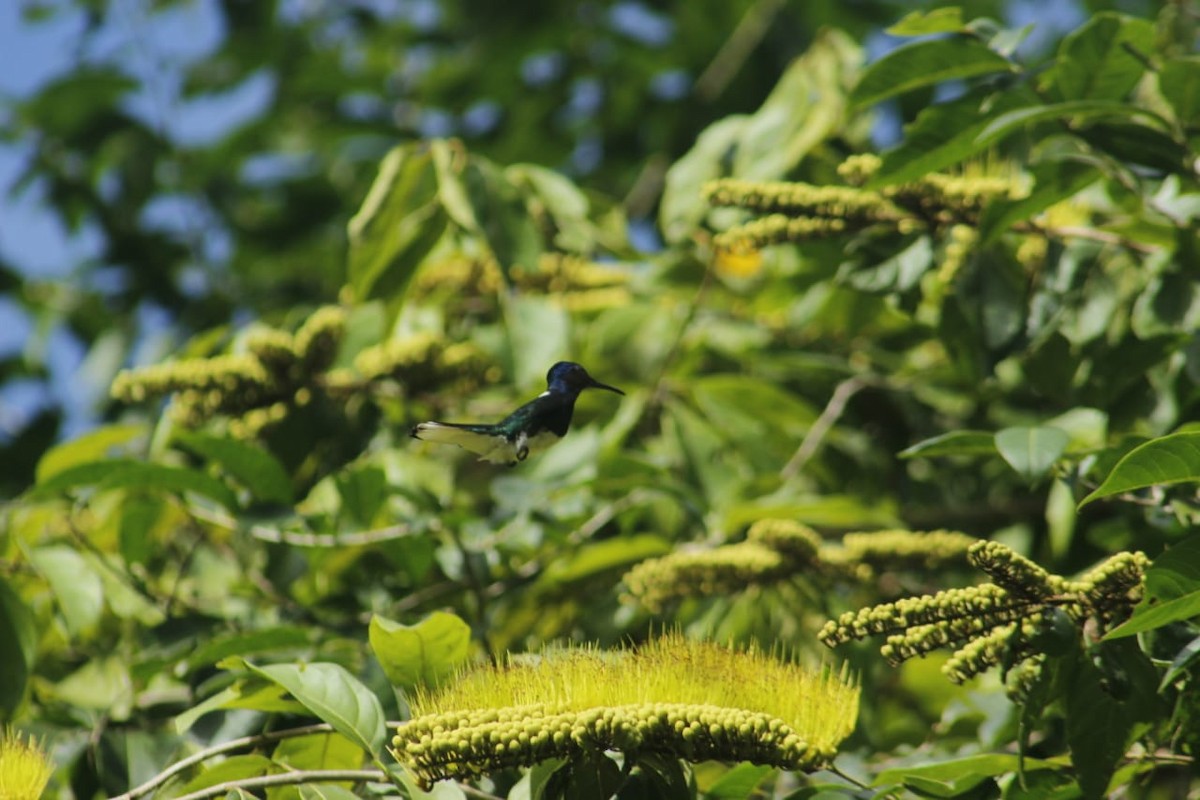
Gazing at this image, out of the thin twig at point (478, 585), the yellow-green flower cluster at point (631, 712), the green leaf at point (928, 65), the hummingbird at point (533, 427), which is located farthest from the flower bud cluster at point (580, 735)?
the green leaf at point (928, 65)

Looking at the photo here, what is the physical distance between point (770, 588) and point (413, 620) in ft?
2.02

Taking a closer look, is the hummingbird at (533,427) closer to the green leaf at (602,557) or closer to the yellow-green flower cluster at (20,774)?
the yellow-green flower cluster at (20,774)

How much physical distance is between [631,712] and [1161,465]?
582 millimetres

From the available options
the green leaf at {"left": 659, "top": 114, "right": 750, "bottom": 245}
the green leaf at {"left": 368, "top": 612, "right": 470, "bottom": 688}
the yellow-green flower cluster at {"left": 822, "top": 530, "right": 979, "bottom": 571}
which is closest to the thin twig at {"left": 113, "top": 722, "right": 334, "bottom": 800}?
the green leaf at {"left": 368, "top": 612, "right": 470, "bottom": 688}

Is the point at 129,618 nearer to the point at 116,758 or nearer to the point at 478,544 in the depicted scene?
the point at 116,758

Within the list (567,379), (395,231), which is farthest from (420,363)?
(567,379)

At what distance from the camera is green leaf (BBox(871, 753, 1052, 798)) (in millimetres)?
1567

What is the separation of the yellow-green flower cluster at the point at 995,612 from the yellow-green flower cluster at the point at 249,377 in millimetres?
1388

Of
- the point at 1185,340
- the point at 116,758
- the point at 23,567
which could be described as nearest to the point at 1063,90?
the point at 1185,340

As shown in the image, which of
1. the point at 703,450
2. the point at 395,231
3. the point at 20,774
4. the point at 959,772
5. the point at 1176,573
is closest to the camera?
the point at 1176,573

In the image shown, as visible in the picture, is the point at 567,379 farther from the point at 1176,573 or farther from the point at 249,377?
the point at 249,377

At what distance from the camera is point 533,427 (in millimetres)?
1671

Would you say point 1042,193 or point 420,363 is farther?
point 420,363

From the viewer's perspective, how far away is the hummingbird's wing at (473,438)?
60.1 inches
